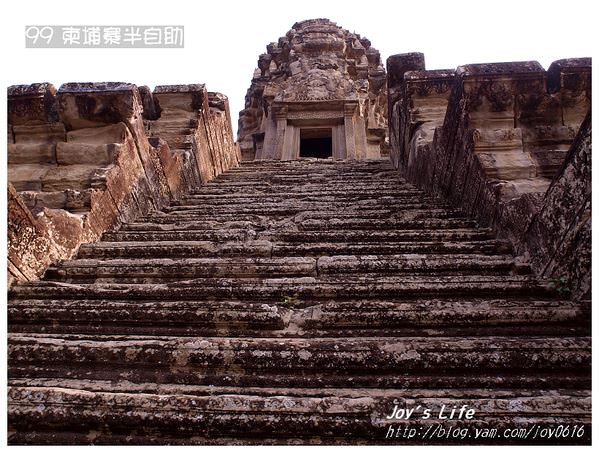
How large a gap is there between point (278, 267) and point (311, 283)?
35 cm

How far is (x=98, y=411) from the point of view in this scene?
1691 mm

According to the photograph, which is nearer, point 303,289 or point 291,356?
point 291,356

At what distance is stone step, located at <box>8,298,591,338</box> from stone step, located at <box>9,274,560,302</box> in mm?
83

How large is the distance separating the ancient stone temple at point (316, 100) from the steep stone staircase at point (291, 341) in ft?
25.2

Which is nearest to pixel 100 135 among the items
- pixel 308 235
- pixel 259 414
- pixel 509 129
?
pixel 308 235

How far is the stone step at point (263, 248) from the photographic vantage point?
3.03m

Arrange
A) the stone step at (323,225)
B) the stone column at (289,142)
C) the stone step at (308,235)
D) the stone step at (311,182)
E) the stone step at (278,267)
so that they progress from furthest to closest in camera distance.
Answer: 1. the stone column at (289,142)
2. the stone step at (311,182)
3. the stone step at (323,225)
4. the stone step at (308,235)
5. the stone step at (278,267)

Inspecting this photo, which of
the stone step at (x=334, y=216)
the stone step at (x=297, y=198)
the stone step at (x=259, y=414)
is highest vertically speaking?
the stone step at (x=297, y=198)

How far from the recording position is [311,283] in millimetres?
2535

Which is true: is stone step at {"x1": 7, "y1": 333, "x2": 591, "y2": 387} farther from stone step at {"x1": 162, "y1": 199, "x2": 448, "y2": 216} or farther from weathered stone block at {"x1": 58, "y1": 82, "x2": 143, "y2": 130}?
weathered stone block at {"x1": 58, "y1": 82, "x2": 143, "y2": 130}

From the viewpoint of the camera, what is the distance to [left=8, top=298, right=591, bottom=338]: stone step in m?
2.09

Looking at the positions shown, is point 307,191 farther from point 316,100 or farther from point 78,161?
point 316,100

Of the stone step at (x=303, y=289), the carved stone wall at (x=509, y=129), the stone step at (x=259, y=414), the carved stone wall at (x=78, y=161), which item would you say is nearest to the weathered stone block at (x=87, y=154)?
the carved stone wall at (x=78, y=161)

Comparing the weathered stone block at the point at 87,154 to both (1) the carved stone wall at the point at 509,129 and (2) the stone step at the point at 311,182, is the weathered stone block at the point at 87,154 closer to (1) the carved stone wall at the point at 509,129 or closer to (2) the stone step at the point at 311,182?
(2) the stone step at the point at 311,182
